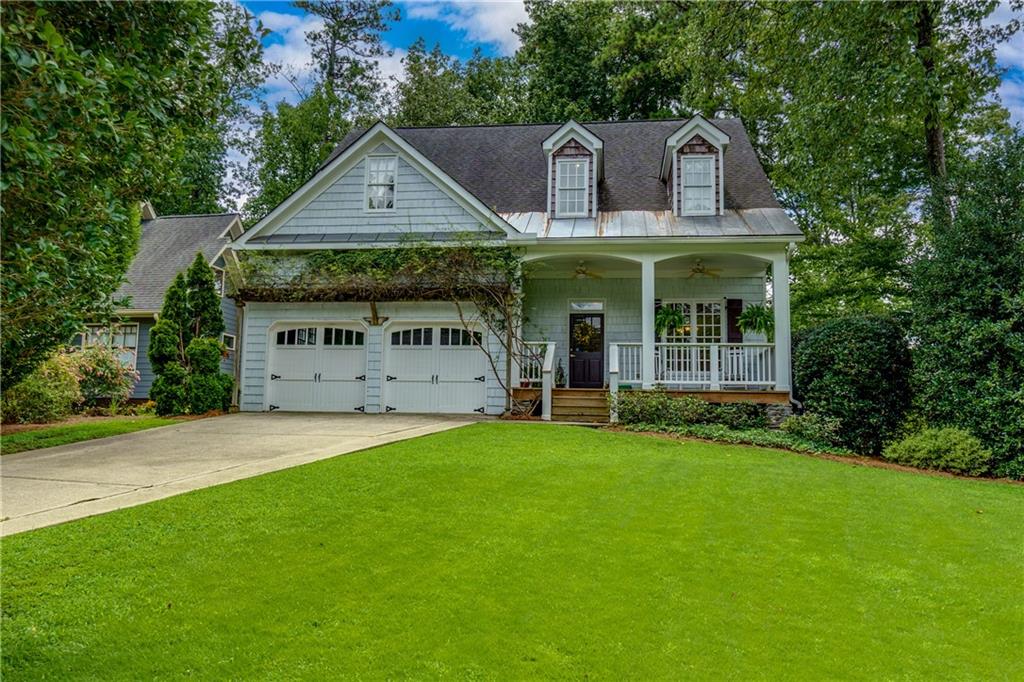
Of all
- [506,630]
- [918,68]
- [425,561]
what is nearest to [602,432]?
[425,561]

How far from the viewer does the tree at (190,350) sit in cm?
1359

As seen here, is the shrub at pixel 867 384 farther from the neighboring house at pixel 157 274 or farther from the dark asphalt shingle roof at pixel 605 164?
the neighboring house at pixel 157 274

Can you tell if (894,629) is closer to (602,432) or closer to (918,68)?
(602,432)

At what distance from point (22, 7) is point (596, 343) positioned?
12.9 metres

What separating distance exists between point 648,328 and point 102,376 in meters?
14.6

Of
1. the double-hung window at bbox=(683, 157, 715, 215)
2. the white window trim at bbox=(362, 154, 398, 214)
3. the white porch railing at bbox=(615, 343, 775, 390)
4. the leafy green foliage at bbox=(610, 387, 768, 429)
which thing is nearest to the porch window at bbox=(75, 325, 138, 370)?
the white window trim at bbox=(362, 154, 398, 214)

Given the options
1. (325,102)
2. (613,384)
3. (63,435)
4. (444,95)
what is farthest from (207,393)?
(444,95)

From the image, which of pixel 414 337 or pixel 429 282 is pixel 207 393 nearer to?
pixel 414 337

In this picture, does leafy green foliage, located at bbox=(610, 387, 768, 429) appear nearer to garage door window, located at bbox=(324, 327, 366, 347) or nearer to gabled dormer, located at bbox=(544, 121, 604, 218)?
gabled dormer, located at bbox=(544, 121, 604, 218)

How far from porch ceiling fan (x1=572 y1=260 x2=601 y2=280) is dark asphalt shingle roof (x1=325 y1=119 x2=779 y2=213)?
1.54m

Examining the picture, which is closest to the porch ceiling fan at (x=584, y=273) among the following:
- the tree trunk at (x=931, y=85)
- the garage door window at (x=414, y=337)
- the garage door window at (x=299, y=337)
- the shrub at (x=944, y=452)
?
the garage door window at (x=414, y=337)

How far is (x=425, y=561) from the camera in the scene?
4199 mm

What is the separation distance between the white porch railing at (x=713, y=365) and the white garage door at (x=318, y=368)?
623cm

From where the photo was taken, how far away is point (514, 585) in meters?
3.86
